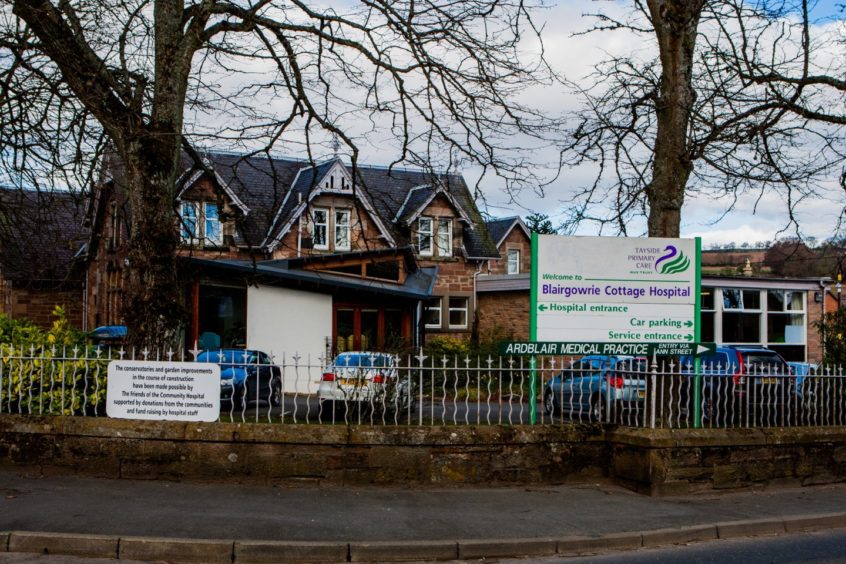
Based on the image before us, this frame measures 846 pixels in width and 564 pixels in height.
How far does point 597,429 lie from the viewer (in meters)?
11.2

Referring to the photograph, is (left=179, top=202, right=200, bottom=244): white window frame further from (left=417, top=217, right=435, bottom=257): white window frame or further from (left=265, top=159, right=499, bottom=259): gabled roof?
(left=265, top=159, right=499, bottom=259): gabled roof

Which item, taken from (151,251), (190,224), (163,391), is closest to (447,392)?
(163,391)

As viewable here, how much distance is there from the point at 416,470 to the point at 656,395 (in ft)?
10.6

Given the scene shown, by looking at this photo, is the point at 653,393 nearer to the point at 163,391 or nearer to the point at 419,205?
the point at 163,391

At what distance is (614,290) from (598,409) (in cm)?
154

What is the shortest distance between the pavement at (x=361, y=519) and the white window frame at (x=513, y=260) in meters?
36.0

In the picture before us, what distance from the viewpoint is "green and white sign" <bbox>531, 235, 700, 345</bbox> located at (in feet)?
37.8

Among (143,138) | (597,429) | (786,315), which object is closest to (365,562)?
(597,429)

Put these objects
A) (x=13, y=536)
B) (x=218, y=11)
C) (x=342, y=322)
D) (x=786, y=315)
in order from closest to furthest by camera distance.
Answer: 1. (x=13, y=536)
2. (x=218, y=11)
3. (x=342, y=322)
4. (x=786, y=315)

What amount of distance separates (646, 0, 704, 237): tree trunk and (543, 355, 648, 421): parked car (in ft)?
7.68

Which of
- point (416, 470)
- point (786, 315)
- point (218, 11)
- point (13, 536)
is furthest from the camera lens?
point (786, 315)

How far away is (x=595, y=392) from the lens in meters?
11.5

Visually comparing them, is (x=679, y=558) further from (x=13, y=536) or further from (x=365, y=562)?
(x=13, y=536)

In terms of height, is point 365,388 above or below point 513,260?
below
